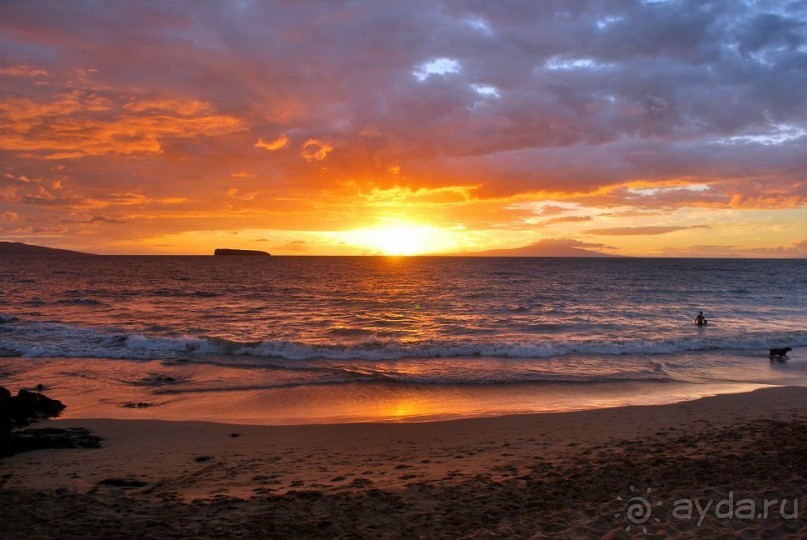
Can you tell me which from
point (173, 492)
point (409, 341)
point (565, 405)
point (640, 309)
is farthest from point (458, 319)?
point (173, 492)

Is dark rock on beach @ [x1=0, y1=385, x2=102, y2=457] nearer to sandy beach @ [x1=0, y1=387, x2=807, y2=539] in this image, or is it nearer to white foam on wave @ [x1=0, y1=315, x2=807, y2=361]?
sandy beach @ [x1=0, y1=387, x2=807, y2=539]

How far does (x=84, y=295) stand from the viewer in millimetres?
50594

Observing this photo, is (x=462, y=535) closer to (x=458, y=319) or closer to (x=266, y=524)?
(x=266, y=524)

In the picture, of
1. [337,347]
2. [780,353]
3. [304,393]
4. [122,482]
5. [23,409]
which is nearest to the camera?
[122,482]

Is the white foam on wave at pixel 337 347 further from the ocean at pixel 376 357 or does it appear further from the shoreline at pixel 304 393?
the shoreline at pixel 304 393

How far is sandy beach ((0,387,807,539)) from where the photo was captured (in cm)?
659
